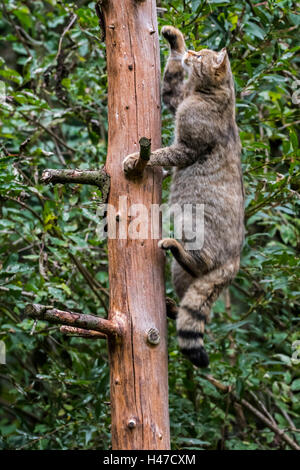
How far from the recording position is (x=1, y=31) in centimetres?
700

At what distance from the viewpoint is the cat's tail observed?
2.93 meters

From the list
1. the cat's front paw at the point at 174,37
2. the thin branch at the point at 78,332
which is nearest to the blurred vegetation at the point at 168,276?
the cat's front paw at the point at 174,37

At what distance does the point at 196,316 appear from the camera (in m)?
3.04

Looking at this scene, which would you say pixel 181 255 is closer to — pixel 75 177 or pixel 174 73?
pixel 75 177

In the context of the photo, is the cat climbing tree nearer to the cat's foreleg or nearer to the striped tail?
the striped tail

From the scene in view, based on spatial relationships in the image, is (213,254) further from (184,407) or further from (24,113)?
(24,113)

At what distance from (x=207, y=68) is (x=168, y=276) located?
160 cm

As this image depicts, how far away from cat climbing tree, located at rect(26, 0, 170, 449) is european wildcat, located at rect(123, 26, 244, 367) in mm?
195

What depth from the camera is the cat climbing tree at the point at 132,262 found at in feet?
8.46

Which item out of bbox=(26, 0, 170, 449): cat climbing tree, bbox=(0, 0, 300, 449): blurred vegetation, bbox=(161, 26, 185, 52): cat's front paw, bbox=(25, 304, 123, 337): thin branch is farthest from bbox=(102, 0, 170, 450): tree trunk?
bbox=(0, 0, 300, 449): blurred vegetation

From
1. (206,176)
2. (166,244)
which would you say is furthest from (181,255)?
(206,176)
